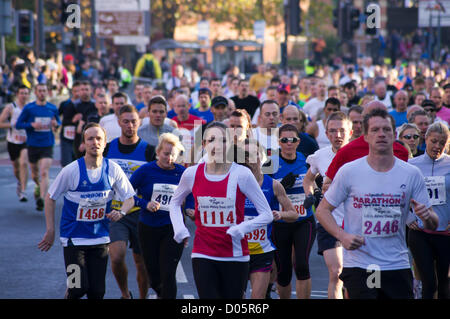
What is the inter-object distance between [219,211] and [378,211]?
3.82ft

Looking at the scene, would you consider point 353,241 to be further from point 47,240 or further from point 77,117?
point 77,117

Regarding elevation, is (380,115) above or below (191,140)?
above

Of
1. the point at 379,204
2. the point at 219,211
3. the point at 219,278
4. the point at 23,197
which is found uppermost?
the point at 379,204

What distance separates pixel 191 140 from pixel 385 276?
6.93 meters

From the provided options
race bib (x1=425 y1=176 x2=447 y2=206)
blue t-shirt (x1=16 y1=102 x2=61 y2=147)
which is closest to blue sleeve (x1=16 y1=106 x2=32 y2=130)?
blue t-shirt (x1=16 y1=102 x2=61 y2=147)

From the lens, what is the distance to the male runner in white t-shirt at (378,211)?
6168 mm

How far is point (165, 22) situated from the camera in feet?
184

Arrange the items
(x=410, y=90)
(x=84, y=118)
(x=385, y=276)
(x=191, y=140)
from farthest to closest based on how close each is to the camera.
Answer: (x=410, y=90)
(x=84, y=118)
(x=191, y=140)
(x=385, y=276)

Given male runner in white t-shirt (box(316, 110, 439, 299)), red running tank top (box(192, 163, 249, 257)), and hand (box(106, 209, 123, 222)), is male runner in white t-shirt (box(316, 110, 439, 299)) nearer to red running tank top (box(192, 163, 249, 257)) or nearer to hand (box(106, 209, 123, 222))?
red running tank top (box(192, 163, 249, 257))

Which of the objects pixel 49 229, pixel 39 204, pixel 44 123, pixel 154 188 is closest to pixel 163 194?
pixel 154 188

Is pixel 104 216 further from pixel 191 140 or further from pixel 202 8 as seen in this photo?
pixel 202 8

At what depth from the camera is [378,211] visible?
20.2ft

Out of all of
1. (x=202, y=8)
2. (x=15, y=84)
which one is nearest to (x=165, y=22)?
(x=202, y=8)
